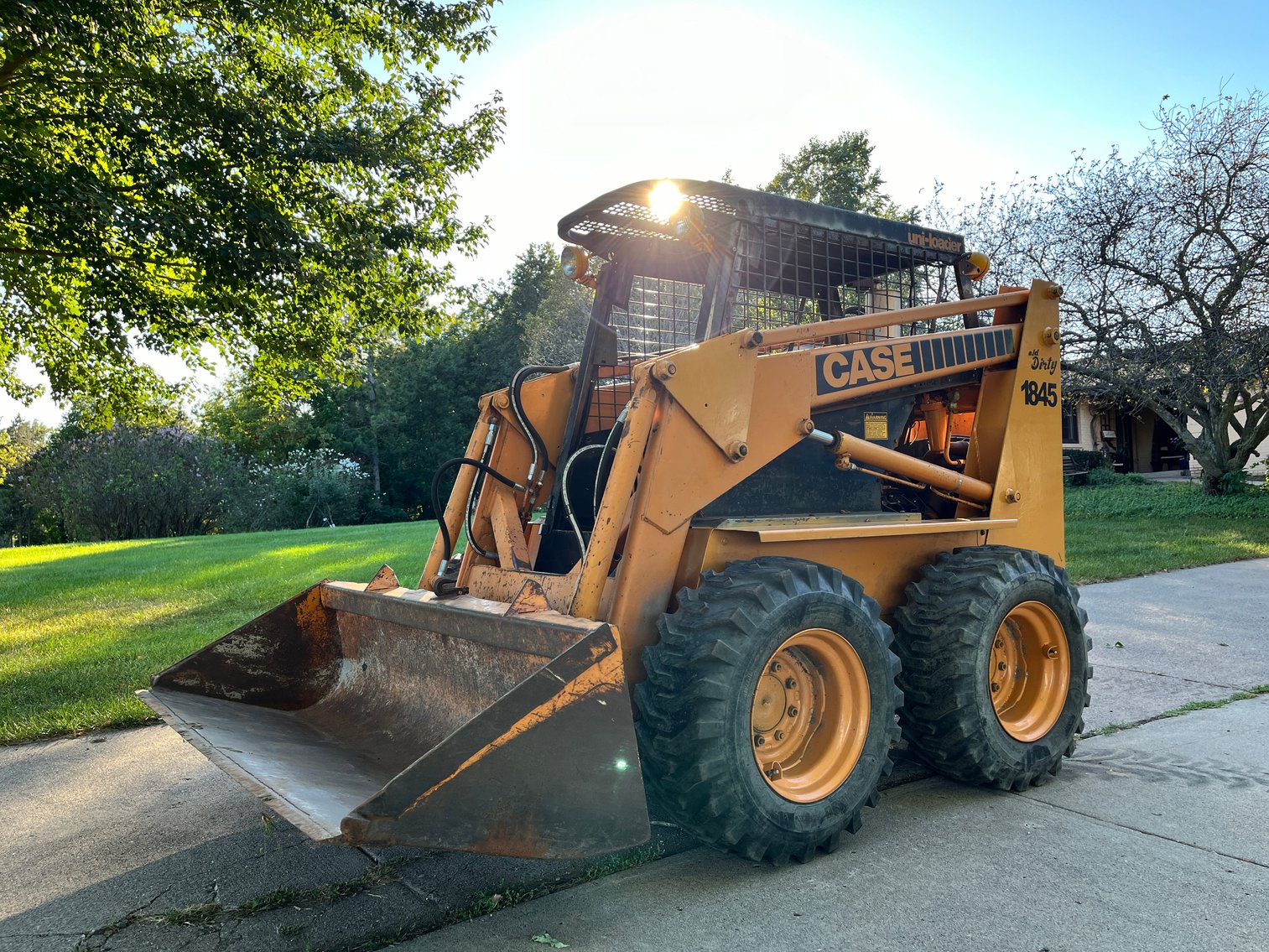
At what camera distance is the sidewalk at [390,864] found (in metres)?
2.93

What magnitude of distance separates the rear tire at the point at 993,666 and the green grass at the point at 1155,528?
6.14 meters

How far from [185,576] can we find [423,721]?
358 inches

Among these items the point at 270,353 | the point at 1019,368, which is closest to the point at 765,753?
the point at 1019,368

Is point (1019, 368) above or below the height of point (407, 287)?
below

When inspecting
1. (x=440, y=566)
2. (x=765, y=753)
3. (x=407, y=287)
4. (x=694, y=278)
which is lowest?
(x=765, y=753)

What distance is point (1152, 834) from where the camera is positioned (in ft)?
11.6

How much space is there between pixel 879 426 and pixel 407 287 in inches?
277

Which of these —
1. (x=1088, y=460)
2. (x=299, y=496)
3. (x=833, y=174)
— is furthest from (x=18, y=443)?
(x=1088, y=460)

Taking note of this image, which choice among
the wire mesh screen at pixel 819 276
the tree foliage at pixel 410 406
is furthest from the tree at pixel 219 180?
the tree foliage at pixel 410 406

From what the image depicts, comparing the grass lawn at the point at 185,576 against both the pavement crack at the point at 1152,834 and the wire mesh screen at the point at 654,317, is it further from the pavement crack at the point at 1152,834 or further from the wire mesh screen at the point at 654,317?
the pavement crack at the point at 1152,834

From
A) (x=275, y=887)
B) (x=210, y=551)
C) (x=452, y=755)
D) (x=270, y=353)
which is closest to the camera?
(x=452, y=755)

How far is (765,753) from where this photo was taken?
3.53m

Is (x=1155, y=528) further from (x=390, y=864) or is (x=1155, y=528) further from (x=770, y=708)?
(x=390, y=864)

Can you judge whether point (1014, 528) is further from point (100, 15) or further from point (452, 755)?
point (100, 15)
